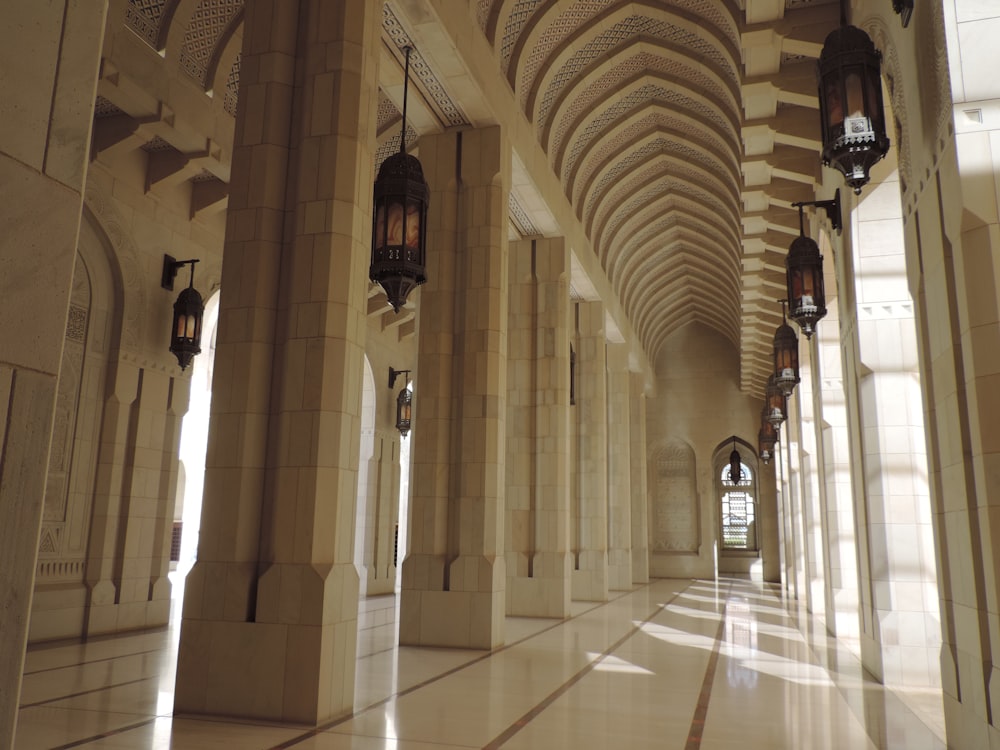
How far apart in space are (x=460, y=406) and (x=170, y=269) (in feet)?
12.5

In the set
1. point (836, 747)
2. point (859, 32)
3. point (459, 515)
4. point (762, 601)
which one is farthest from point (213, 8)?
point (762, 601)

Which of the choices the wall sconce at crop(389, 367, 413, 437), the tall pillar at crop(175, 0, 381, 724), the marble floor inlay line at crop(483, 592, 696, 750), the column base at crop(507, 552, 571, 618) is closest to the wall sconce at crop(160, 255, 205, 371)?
the tall pillar at crop(175, 0, 381, 724)

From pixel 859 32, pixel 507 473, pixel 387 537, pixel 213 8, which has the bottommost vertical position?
pixel 387 537

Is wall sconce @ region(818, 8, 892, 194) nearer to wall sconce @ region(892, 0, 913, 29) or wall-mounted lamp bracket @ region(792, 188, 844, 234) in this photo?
wall sconce @ region(892, 0, 913, 29)

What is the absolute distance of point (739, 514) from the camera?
938 inches

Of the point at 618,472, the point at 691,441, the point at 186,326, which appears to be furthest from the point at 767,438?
the point at 186,326

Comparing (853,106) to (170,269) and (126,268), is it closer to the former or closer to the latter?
(126,268)

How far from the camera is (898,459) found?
6344mm

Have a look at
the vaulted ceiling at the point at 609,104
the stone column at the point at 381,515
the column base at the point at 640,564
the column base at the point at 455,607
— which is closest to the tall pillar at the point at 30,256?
Result: the vaulted ceiling at the point at 609,104

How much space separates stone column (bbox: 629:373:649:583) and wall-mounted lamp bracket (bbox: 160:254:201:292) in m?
13.1

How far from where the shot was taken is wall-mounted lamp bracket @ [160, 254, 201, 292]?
→ 9063 millimetres

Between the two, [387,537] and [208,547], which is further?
[387,537]

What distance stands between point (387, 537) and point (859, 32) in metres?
12.3

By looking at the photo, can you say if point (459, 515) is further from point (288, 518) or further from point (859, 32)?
point (859, 32)
